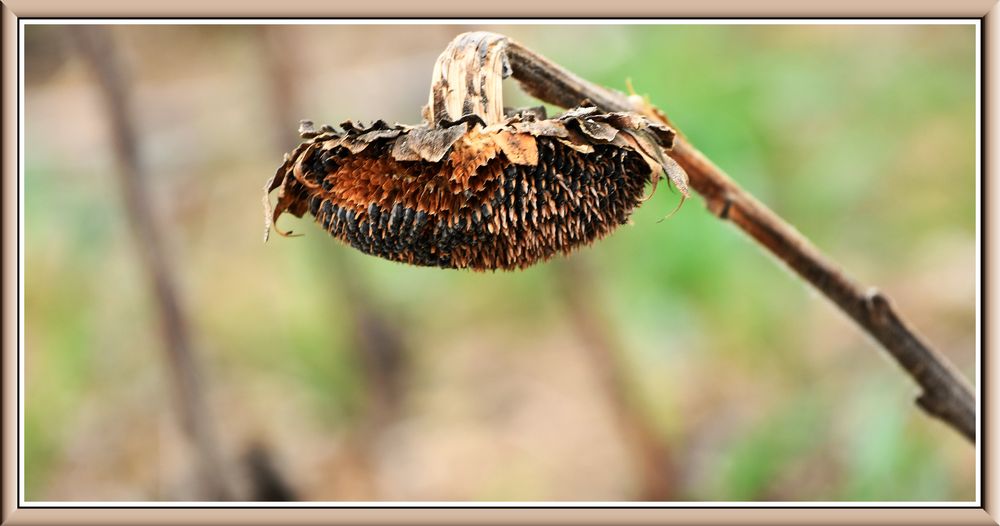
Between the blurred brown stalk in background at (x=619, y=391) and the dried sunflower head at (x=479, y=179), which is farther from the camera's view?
the blurred brown stalk in background at (x=619, y=391)

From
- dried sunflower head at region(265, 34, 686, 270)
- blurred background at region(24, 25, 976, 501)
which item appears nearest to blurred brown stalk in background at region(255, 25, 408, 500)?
blurred background at region(24, 25, 976, 501)

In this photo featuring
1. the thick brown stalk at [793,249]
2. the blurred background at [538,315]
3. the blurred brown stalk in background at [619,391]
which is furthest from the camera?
the blurred brown stalk in background at [619,391]

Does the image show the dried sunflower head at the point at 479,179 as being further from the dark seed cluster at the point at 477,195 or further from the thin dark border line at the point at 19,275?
the thin dark border line at the point at 19,275

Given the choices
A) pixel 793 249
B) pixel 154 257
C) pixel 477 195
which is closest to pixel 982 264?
pixel 793 249

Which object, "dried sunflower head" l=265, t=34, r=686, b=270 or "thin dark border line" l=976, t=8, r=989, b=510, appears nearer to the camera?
"dried sunflower head" l=265, t=34, r=686, b=270

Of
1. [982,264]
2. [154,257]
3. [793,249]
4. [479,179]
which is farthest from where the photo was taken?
[154,257]

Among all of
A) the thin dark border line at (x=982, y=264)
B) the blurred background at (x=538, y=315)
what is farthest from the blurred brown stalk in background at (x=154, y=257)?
the thin dark border line at (x=982, y=264)

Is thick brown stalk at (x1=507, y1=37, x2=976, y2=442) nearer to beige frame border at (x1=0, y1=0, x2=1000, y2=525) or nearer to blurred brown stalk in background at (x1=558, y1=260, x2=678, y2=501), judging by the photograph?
beige frame border at (x1=0, y1=0, x2=1000, y2=525)

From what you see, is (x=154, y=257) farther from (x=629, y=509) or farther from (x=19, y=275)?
(x=629, y=509)
